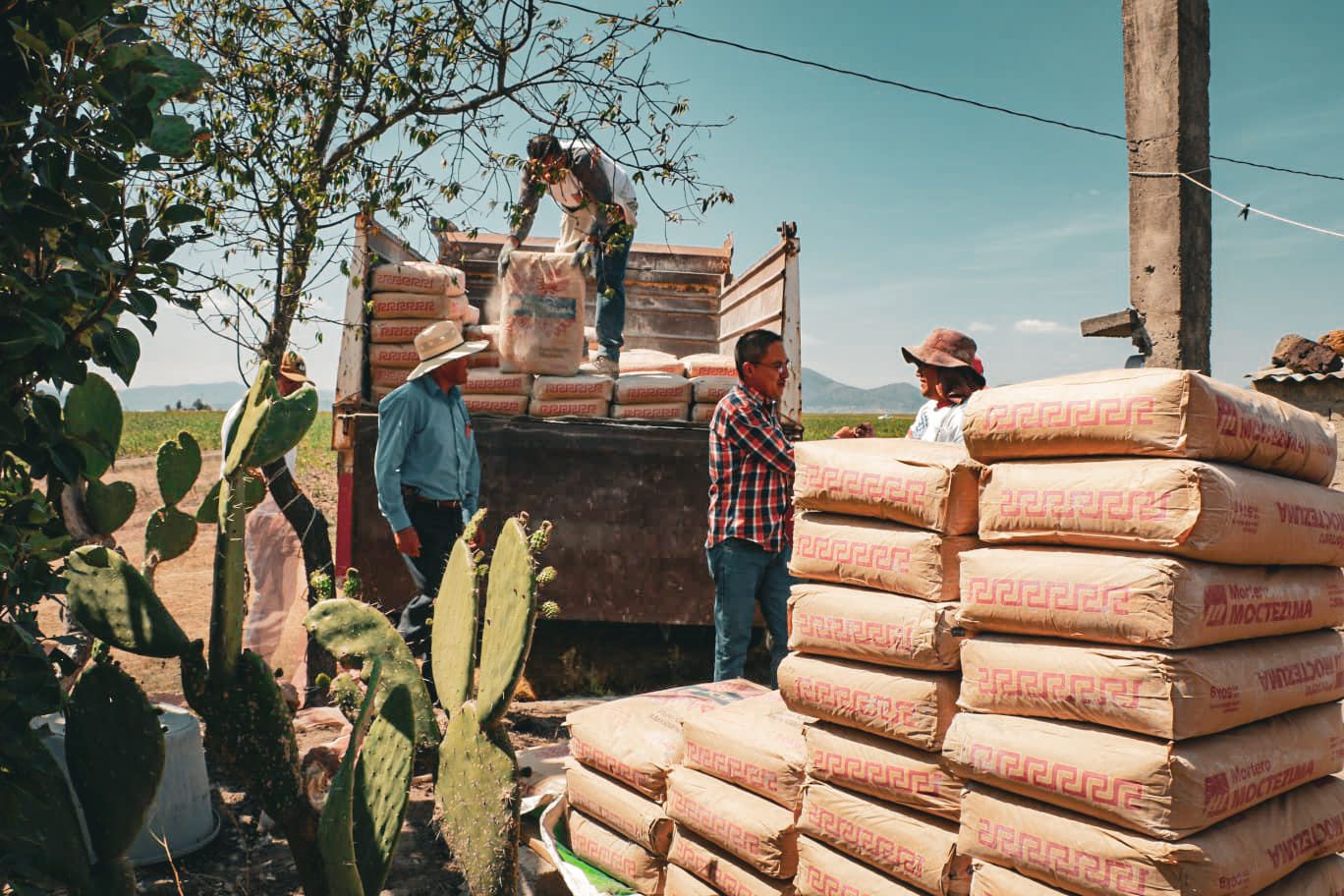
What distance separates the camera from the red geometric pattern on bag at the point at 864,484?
8.14ft

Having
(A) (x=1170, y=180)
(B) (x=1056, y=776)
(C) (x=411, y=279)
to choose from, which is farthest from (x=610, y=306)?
(B) (x=1056, y=776)

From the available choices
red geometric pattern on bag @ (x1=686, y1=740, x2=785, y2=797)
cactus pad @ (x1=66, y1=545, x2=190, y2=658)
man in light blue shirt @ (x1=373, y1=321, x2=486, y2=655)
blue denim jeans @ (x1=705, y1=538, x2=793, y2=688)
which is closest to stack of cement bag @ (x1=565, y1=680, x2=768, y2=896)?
red geometric pattern on bag @ (x1=686, y1=740, x2=785, y2=797)

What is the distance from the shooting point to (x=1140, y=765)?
6.44 ft

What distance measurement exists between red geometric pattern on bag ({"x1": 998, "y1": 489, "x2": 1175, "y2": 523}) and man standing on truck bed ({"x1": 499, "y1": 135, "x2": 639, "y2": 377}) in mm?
2935

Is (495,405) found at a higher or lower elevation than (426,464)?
higher

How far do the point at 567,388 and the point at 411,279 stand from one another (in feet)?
3.64

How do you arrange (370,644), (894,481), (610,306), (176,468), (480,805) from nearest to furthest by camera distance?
(894,481) < (480,805) < (176,468) < (370,644) < (610,306)

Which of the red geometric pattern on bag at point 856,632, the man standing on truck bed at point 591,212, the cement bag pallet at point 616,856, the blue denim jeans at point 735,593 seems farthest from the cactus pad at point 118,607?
the man standing on truck bed at point 591,212

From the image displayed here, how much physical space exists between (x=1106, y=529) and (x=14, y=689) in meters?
2.32

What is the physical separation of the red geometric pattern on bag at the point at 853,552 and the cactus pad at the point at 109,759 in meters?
1.94

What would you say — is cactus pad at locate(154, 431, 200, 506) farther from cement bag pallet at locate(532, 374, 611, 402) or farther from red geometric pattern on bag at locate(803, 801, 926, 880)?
cement bag pallet at locate(532, 374, 611, 402)

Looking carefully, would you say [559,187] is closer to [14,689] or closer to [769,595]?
[769,595]

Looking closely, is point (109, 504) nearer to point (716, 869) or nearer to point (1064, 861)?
point (716, 869)

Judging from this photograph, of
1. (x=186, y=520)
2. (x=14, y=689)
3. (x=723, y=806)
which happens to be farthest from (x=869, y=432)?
(x=14, y=689)
